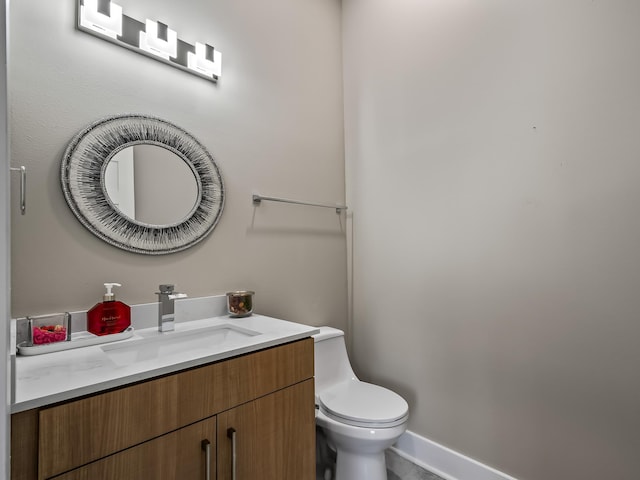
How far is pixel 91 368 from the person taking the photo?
2.69 ft

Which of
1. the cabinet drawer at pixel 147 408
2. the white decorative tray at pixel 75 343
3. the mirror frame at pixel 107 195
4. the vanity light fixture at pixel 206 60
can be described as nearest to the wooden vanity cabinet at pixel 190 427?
the cabinet drawer at pixel 147 408

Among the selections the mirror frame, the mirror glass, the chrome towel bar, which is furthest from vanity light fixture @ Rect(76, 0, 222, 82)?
the chrome towel bar

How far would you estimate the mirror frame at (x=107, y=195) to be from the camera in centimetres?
116

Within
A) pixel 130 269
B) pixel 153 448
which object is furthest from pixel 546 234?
pixel 130 269

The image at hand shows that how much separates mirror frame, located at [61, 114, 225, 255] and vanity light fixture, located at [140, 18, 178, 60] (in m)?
0.28

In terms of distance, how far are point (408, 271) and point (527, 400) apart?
74cm

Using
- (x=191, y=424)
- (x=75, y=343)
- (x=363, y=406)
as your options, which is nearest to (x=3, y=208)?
(x=191, y=424)

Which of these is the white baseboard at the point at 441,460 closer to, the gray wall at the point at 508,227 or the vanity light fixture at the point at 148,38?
the gray wall at the point at 508,227

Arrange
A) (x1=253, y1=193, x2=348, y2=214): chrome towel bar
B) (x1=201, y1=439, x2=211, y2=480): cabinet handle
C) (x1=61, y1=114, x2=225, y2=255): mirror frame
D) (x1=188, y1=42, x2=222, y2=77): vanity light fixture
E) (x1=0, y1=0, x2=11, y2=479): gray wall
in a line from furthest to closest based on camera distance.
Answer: (x1=253, y1=193, x2=348, y2=214): chrome towel bar
(x1=188, y1=42, x2=222, y2=77): vanity light fixture
(x1=61, y1=114, x2=225, y2=255): mirror frame
(x1=201, y1=439, x2=211, y2=480): cabinet handle
(x1=0, y1=0, x2=11, y2=479): gray wall

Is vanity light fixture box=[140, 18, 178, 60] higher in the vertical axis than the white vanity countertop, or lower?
higher

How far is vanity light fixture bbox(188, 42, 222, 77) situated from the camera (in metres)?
1.45

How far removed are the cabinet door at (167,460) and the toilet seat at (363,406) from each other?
64 cm

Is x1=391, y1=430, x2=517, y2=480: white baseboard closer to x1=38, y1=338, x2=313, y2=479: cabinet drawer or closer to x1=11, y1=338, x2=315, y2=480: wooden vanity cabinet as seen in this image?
x1=11, y1=338, x2=315, y2=480: wooden vanity cabinet

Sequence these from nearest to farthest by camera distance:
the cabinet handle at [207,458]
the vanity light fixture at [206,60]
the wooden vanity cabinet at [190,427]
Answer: the wooden vanity cabinet at [190,427] < the cabinet handle at [207,458] < the vanity light fixture at [206,60]
